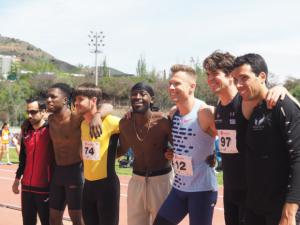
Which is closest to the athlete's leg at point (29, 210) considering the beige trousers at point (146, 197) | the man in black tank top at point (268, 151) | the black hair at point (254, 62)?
the beige trousers at point (146, 197)

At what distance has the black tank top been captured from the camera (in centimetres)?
432

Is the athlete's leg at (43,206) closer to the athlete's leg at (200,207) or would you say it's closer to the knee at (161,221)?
the knee at (161,221)

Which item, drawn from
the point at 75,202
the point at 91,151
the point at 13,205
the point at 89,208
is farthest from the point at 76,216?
the point at 13,205

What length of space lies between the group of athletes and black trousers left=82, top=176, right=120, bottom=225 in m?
0.01

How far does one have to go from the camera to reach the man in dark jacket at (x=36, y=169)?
5.85 meters

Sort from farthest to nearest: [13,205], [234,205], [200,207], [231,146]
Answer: [13,205], [200,207], [234,205], [231,146]

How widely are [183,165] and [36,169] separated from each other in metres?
2.05

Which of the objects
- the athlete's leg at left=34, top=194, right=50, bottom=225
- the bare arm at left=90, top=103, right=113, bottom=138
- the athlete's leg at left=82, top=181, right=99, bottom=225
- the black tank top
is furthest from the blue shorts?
the athlete's leg at left=34, top=194, right=50, bottom=225

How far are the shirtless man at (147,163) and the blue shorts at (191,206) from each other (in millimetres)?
318

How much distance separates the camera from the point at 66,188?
5.68 m

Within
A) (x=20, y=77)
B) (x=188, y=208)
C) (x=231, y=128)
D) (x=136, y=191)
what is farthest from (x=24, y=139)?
(x=20, y=77)

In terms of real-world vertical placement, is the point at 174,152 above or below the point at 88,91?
below

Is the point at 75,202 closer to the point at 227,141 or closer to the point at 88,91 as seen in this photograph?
the point at 88,91

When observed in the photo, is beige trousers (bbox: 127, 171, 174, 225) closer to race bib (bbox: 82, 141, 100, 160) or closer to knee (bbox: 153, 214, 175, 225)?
knee (bbox: 153, 214, 175, 225)
